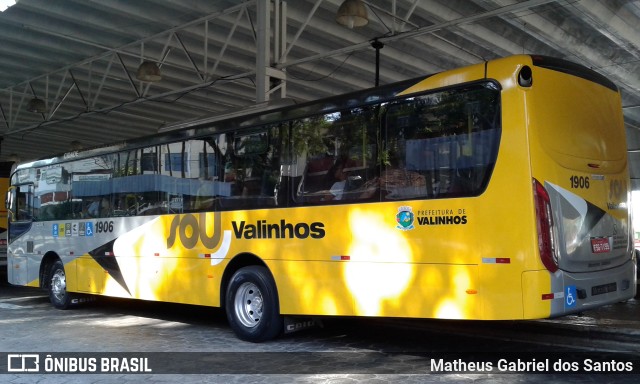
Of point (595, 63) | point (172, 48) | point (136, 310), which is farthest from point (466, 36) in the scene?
point (136, 310)

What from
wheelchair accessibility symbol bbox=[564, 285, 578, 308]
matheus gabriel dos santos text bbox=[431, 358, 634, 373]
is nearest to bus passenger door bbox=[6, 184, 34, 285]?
matheus gabriel dos santos text bbox=[431, 358, 634, 373]

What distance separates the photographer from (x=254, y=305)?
7.79m

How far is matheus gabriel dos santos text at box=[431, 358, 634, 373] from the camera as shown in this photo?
5.96 metres

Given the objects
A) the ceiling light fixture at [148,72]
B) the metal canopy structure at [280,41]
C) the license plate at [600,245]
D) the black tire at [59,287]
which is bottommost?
the black tire at [59,287]

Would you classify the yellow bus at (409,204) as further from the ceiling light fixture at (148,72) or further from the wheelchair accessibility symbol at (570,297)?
the ceiling light fixture at (148,72)

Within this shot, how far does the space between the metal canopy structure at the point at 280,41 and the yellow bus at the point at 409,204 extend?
3187mm

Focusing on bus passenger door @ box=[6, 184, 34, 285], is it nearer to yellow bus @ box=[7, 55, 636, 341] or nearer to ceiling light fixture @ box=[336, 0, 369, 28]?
yellow bus @ box=[7, 55, 636, 341]

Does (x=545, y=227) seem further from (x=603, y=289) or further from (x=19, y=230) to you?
(x=19, y=230)

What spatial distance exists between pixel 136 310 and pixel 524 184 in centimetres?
827

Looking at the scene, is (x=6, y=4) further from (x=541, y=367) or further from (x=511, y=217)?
(x=541, y=367)

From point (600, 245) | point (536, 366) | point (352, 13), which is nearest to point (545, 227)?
point (600, 245)

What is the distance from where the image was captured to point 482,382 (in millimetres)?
5570

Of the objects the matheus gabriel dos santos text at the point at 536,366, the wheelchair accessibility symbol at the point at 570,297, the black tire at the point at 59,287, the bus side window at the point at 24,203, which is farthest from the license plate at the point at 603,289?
the bus side window at the point at 24,203

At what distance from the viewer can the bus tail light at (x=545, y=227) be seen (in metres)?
5.32
